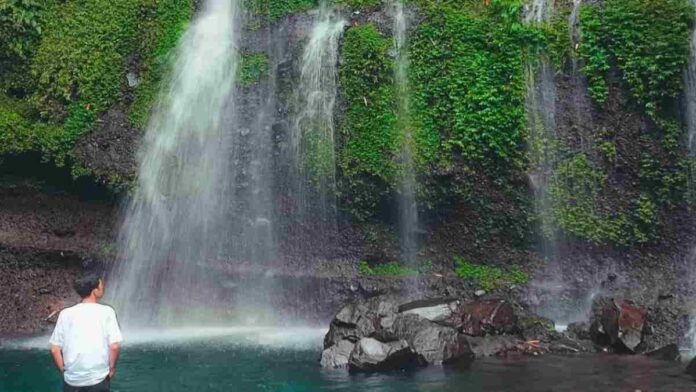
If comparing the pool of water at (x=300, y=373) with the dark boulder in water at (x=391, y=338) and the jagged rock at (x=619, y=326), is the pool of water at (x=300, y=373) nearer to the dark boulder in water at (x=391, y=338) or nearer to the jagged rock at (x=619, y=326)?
the dark boulder in water at (x=391, y=338)

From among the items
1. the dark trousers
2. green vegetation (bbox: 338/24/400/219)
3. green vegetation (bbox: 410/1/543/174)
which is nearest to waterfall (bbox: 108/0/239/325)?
green vegetation (bbox: 338/24/400/219)

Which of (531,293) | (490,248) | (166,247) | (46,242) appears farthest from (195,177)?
(531,293)

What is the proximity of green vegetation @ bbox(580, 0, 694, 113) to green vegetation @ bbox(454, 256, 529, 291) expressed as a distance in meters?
3.66

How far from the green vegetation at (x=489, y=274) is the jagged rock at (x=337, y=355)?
452cm

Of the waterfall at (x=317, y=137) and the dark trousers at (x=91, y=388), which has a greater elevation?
the waterfall at (x=317, y=137)

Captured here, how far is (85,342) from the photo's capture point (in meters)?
5.62

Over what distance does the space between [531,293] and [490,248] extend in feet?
3.84

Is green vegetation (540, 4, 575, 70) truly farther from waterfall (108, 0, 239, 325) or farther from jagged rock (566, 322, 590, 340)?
waterfall (108, 0, 239, 325)

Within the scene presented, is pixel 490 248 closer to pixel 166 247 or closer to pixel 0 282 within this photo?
pixel 166 247

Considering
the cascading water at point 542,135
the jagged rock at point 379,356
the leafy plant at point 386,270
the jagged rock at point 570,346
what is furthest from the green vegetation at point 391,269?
the jagged rock at point 379,356

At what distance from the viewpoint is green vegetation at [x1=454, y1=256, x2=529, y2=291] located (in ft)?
47.9

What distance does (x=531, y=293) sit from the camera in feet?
47.1

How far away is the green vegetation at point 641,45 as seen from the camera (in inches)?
531

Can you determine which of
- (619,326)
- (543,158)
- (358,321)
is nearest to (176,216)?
(358,321)
